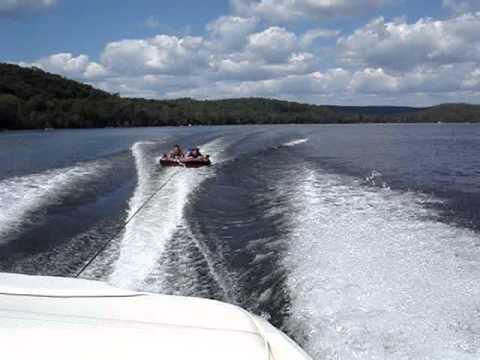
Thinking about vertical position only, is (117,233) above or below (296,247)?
below

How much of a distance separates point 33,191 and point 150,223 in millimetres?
4769

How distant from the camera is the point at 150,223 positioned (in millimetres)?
9312

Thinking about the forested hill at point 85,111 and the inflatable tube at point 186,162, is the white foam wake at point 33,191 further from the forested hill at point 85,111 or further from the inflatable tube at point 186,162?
the forested hill at point 85,111

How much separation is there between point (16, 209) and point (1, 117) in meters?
61.4

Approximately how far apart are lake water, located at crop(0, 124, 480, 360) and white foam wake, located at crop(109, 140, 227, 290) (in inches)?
1.2

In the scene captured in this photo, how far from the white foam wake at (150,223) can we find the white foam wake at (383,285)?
194 cm

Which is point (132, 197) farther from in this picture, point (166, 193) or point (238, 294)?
point (238, 294)

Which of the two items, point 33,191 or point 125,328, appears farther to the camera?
point 33,191

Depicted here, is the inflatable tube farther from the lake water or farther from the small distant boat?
the lake water

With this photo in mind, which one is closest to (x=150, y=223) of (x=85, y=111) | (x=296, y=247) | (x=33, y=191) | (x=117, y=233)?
(x=117, y=233)

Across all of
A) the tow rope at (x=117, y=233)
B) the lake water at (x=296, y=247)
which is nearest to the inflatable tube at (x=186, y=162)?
the lake water at (x=296, y=247)

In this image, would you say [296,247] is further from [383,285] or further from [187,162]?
[187,162]

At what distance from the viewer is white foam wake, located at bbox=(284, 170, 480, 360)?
426 cm

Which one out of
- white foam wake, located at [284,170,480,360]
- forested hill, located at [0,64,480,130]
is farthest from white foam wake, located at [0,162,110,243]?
forested hill, located at [0,64,480,130]
